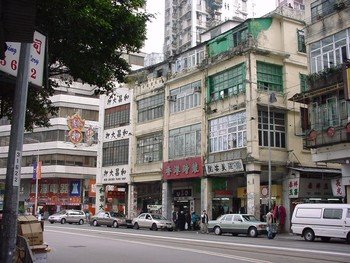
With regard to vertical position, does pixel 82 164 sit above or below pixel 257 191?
above

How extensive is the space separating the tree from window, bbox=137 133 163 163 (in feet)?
93.6

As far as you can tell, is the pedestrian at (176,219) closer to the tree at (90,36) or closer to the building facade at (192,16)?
the tree at (90,36)

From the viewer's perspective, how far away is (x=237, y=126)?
3312 centimetres

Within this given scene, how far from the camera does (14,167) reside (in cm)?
730

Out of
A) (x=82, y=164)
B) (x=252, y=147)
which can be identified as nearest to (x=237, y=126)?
(x=252, y=147)

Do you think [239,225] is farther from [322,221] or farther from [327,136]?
[327,136]

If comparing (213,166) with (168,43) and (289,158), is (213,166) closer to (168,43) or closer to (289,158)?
(289,158)

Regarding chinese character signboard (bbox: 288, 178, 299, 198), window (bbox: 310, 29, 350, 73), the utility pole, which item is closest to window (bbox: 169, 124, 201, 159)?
→ chinese character signboard (bbox: 288, 178, 299, 198)

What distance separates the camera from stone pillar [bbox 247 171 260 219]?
102ft

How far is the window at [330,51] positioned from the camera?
1004 inches

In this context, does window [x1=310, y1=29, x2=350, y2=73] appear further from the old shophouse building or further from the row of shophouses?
the old shophouse building

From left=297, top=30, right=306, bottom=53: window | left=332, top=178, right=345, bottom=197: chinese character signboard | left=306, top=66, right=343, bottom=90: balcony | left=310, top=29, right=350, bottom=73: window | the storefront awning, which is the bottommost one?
left=332, top=178, right=345, bottom=197: chinese character signboard

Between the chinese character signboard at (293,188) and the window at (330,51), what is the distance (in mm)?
7806

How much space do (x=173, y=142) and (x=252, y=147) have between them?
9.58 m
